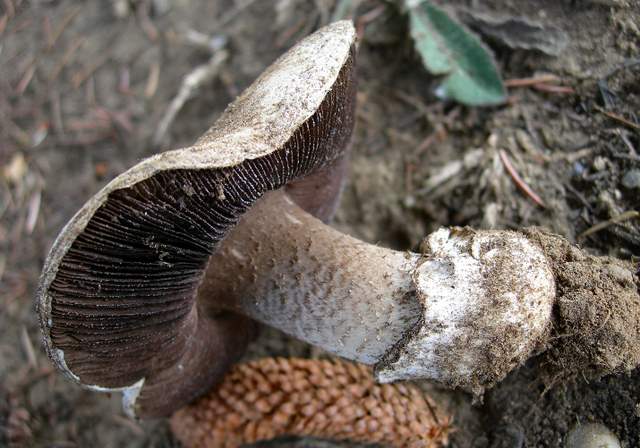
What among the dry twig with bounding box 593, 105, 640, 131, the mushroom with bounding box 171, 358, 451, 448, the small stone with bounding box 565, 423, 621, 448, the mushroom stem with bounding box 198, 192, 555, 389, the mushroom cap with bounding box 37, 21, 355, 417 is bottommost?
the small stone with bounding box 565, 423, 621, 448

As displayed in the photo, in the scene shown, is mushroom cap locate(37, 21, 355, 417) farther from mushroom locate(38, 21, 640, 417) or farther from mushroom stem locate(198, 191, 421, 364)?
mushroom stem locate(198, 191, 421, 364)

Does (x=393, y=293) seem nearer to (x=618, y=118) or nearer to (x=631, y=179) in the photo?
(x=631, y=179)

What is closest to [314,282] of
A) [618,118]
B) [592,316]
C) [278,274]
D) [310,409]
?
[278,274]

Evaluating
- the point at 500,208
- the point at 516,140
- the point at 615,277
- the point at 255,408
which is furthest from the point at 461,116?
the point at 255,408

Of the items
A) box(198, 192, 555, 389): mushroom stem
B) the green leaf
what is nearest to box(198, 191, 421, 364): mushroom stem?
box(198, 192, 555, 389): mushroom stem

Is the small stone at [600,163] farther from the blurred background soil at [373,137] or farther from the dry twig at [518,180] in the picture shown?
the dry twig at [518,180]
